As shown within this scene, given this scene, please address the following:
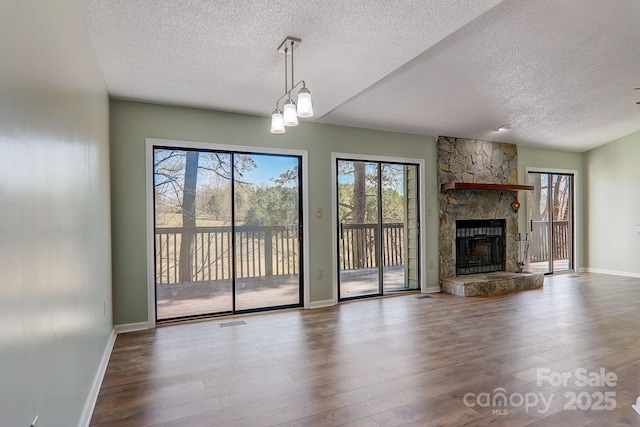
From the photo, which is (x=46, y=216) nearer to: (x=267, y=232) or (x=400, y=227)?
(x=267, y=232)

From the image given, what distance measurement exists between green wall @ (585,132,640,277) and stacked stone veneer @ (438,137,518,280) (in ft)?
6.96

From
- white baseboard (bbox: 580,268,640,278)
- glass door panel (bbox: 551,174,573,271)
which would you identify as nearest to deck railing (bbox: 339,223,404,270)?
glass door panel (bbox: 551,174,573,271)

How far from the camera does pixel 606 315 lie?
165 inches

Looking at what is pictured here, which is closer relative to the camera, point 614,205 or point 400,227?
point 400,227

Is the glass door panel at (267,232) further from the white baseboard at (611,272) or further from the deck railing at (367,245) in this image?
the white baseboard at (611,272)

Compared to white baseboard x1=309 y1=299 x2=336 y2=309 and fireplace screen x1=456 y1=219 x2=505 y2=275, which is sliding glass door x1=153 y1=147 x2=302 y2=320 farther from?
fireplace screen x1=456 y1=219 x2=505 y2=275

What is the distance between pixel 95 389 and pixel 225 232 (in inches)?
86.9

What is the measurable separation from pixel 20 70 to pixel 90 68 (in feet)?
5.37

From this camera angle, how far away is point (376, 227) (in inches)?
210

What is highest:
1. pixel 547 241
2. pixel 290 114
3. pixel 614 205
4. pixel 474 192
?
pixel 290 114

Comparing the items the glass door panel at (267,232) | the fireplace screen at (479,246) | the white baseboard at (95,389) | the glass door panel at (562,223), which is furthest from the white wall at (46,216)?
the glass door panel at (562,223)

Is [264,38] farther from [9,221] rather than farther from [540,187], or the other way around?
[540,187]

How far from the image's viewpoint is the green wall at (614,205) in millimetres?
6648

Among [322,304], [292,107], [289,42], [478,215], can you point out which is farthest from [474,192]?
[289,42]
